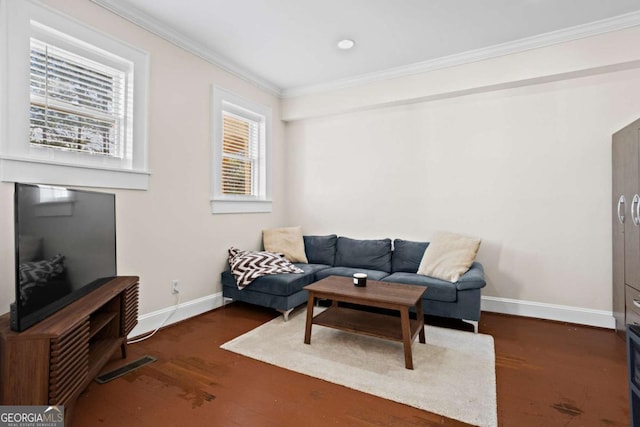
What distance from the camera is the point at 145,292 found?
2.90 metres

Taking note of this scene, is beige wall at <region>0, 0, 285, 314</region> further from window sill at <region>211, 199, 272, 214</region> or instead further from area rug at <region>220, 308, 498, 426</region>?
area rug at <region>220, 308, 498, 426</region>

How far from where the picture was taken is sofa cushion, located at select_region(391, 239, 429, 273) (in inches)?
145

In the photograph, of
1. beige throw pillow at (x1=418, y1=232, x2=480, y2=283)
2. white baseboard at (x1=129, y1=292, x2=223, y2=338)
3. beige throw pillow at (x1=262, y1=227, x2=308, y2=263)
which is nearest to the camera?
white baseboard at (x1=129, y1=292, x2=223, y2=338)

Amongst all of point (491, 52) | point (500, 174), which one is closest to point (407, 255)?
point (500, 174)

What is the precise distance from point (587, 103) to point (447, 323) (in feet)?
8.42

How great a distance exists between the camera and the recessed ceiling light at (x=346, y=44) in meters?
3.22

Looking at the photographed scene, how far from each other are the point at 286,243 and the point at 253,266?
0.81 m

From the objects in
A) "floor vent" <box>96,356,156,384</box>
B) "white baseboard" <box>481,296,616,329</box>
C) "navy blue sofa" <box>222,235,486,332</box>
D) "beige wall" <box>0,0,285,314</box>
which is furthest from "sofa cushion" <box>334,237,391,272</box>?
"floor vent" <box>96,356,156,384</box>

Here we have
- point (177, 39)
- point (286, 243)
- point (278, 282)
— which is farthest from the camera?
point (286, 243)

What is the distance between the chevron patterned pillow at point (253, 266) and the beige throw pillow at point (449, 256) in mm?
1389

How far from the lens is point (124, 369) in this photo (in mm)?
2256

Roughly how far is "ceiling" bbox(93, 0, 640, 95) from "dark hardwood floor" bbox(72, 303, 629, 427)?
2821mm

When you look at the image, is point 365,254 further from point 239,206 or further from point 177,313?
point 177,313

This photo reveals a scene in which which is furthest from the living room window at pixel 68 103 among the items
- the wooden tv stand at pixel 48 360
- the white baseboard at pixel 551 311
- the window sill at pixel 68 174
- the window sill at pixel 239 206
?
the white baseboard at pixel 551 311
